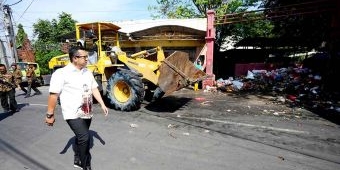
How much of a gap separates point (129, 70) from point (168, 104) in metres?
1.87

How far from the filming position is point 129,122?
281 inches

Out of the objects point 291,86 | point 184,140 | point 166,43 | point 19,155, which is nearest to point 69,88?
point 19,155

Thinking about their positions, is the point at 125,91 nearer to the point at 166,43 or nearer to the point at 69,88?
the point at 69,88

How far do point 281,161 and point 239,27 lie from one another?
72.2 feet

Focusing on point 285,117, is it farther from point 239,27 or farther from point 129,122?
point 239,27

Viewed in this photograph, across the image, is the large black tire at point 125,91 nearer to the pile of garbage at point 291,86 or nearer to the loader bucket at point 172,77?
the loader bucket at point 172,77

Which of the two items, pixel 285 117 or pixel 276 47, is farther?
pixel 276 47

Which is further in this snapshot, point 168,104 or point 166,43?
point 166,43

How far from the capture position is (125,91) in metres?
8.58

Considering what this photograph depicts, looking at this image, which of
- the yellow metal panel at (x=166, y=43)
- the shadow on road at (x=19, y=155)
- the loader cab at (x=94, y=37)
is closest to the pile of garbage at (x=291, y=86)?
the yellow metal panel at (x=166, y=43)

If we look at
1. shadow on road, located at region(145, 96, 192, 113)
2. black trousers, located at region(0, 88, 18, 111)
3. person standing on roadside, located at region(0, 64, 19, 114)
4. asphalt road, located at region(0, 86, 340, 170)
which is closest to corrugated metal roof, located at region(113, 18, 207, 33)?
shadow on road, located at region(145, 96, 192, 113)

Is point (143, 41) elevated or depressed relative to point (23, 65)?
elevated

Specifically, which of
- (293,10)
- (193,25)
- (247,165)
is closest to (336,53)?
(293,10)

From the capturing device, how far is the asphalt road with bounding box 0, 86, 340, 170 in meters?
4.56
